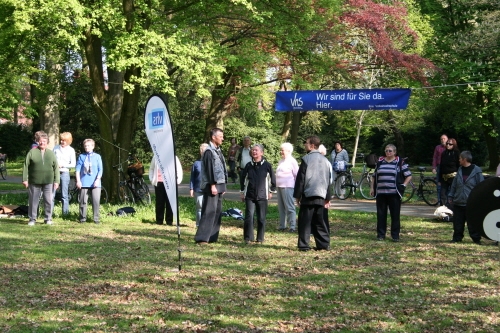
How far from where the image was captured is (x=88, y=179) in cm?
1556

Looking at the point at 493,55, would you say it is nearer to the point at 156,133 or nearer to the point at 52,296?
the point at 156,133

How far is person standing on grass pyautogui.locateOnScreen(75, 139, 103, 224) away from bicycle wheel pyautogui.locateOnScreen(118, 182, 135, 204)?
10.9 ft

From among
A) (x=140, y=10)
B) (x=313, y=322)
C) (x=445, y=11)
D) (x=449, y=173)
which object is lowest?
(x=313, y=322)

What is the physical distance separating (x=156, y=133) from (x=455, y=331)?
4.90m

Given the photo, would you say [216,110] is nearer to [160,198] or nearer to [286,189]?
[160,198]

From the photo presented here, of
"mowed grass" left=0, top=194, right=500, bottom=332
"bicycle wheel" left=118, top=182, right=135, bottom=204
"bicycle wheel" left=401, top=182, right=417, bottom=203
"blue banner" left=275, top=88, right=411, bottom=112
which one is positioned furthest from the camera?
"bicycle wheel" left=401, top=182, right=417, bottom=203

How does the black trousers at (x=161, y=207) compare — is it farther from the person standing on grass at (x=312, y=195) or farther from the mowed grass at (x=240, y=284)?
the person standing on grass at (x=312, y=195)

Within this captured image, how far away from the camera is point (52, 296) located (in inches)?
307

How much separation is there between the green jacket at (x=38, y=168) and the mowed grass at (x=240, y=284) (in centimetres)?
147

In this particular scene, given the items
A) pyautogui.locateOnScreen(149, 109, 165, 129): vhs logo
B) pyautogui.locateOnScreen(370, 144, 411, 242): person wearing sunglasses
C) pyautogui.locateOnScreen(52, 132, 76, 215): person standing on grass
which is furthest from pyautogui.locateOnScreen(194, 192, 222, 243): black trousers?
pyautogui.locateOnScreen(52, 132, 76, 215): person standing on grass

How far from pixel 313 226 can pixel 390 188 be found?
2.06 m

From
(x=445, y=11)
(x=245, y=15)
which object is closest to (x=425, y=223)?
(x=245, y=15)

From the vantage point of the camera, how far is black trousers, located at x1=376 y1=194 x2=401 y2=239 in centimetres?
1307

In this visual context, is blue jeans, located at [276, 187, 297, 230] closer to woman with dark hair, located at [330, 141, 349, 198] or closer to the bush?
woman with dark hair, located at [330, 141, 349, 198]
